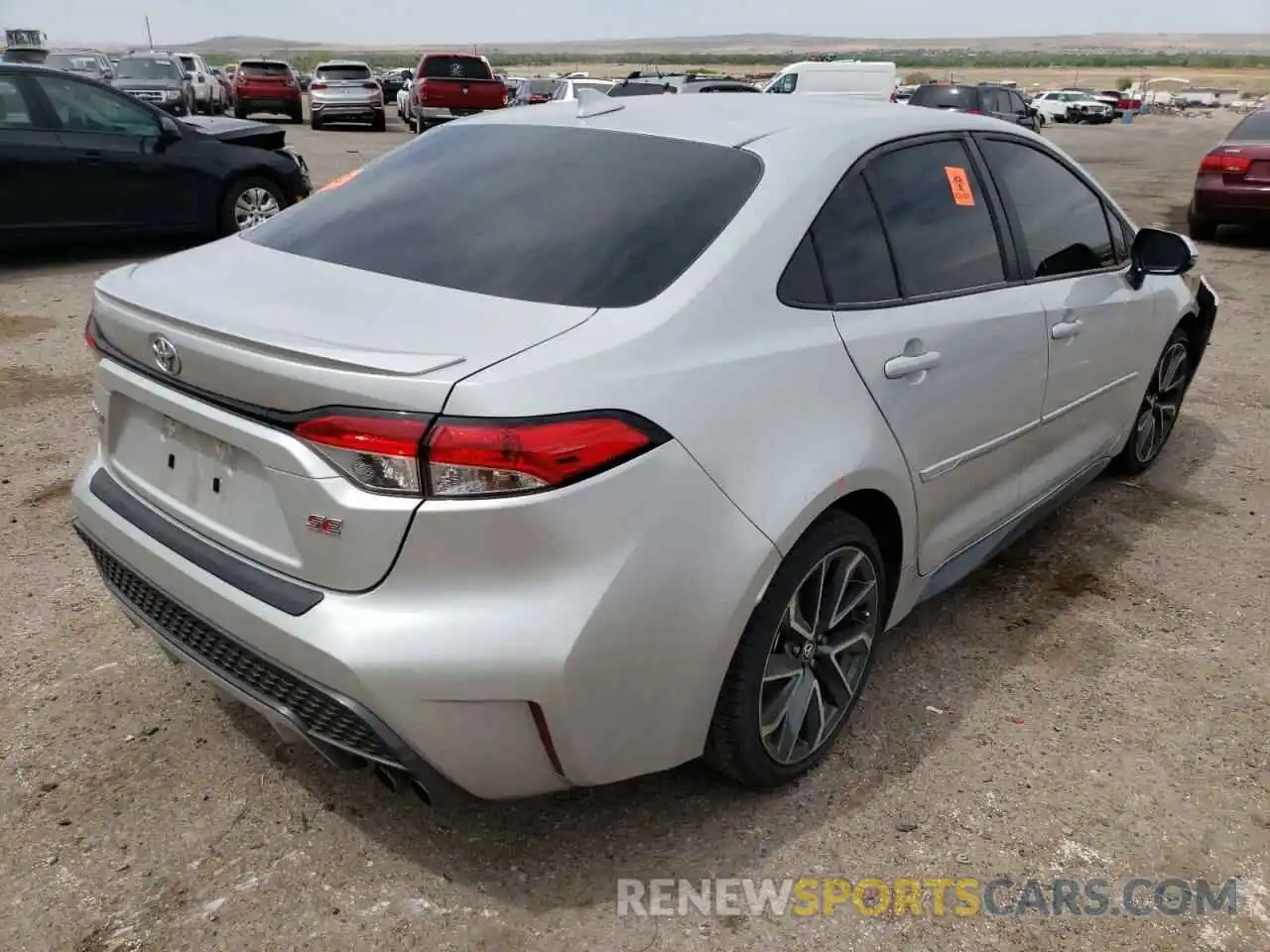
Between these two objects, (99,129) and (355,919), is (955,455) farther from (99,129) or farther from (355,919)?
(99,129)

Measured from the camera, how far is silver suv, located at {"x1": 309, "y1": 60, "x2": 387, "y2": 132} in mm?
24406

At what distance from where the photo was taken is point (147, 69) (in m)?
23.1

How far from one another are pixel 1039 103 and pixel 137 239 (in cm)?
4214

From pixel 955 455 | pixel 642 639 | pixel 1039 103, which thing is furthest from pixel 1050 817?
pixel 1039 103

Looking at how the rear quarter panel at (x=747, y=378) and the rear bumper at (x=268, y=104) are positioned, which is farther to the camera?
the rear bumper at (x=268, y=104)

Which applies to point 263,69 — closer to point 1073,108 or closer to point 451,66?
point 451,66

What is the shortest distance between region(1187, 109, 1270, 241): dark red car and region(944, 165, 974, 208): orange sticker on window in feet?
31.4

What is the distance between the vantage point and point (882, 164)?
2.89 metres

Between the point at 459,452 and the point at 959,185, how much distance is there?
1.98 meters

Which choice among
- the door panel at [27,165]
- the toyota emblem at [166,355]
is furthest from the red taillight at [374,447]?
the door panel at [27,165]

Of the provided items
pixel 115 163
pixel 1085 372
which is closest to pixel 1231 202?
pixel 1085 372

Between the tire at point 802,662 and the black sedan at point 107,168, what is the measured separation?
698cm

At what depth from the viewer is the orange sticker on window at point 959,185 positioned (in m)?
3.16

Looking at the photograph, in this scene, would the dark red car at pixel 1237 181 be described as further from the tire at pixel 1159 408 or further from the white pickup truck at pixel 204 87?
the white pickup truck at pixel 204 87
